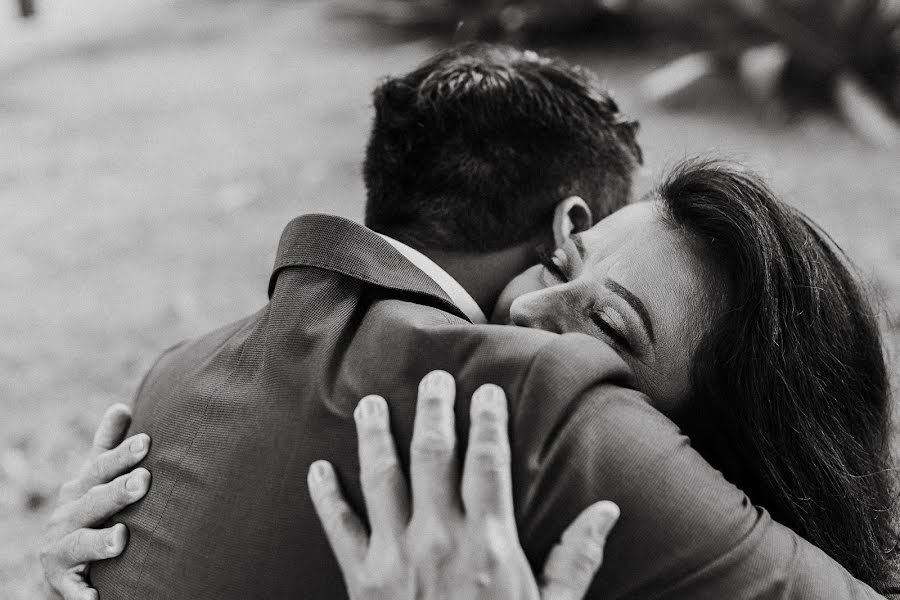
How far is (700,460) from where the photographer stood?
1.40 metres

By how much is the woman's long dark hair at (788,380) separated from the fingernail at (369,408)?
0.74 m

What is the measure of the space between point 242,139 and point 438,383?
5400 millimetres

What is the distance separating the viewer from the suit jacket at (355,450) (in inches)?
52.1

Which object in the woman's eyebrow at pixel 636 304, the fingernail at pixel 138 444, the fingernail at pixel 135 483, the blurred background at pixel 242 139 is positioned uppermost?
the woman's eyebrow at pixel 636 304

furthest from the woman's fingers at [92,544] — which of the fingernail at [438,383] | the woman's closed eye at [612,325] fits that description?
the woman's closed eye at [612,325]

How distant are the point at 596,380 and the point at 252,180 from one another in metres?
4.75

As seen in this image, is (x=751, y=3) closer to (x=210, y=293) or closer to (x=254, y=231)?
(x=254, y=231)

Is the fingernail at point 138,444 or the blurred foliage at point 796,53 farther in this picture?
the blurred foliage at point 796,53

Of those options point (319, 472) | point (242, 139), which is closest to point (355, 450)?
point (319, 472)

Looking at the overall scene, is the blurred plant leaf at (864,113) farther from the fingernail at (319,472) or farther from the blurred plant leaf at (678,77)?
the fingernail at (319,472)

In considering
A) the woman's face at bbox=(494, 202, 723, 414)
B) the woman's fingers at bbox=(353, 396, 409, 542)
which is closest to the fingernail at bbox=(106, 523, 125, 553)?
the woman's fingers at bbox=(353, 396, 409, 542)

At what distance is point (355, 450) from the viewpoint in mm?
1439

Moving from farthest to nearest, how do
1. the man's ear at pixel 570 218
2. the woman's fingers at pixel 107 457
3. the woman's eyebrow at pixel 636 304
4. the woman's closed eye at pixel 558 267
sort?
the man's ear at pixel 570 218
the woman's closed eye at pixel 558 267
the woman's eyebrow at pixel 636 304
the woman's fingers at pixel 107 457

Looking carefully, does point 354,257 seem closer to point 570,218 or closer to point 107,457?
point 107,457
